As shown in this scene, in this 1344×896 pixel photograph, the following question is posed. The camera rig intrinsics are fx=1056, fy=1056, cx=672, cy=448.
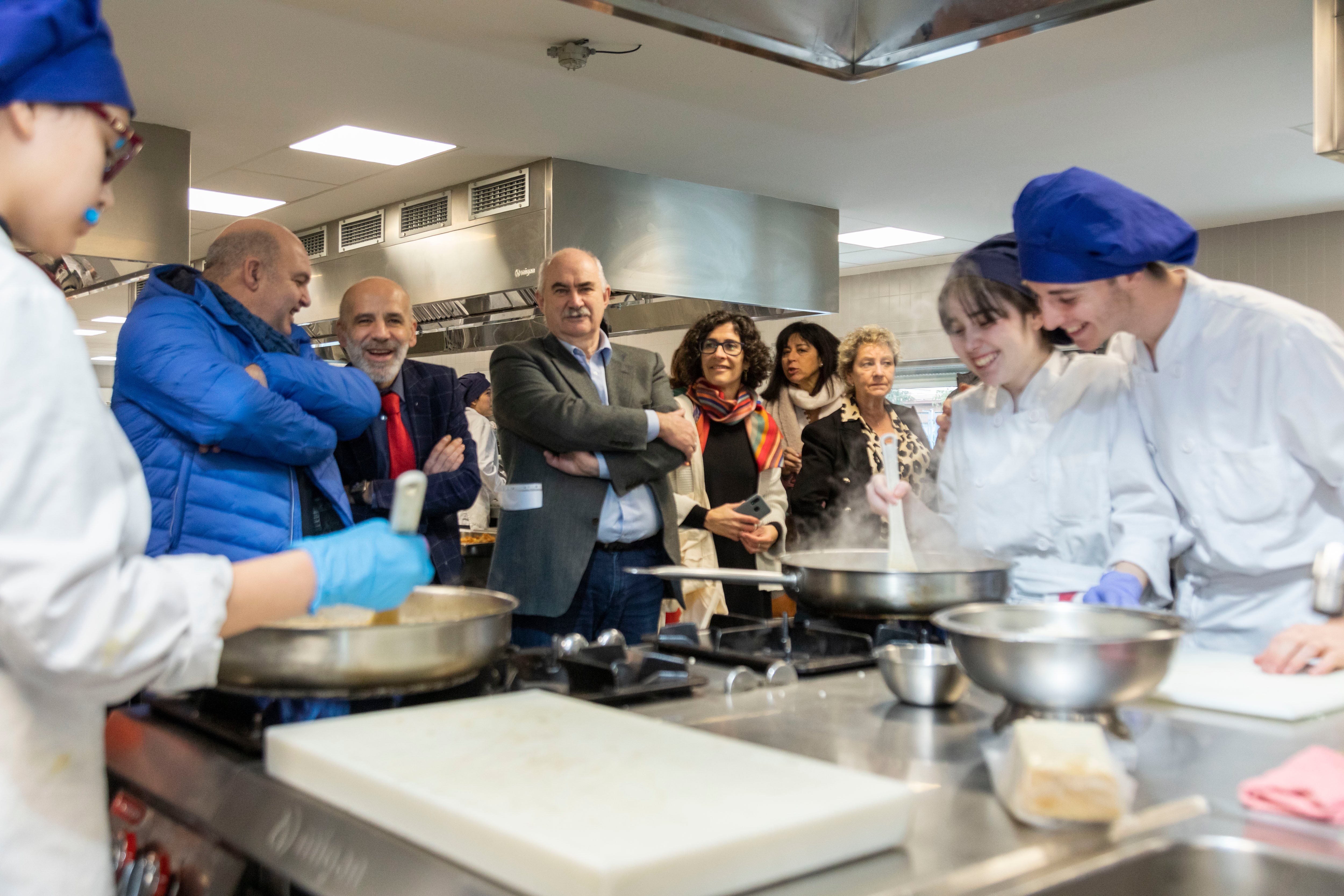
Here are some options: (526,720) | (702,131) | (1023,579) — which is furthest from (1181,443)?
(702,131)

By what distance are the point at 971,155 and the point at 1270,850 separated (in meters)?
4.52

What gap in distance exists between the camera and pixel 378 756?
96 cm

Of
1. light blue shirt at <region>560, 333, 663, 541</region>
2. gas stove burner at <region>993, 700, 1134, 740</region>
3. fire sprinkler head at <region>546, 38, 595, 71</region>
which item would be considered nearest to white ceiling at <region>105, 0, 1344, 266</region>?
fire sprinkler head at <region>546, 38, 595, 71</region>

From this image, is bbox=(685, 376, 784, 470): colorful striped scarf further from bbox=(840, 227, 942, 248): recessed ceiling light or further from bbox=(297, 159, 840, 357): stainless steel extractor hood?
bbox=(840, 227, 942, 248): recessed ceiling light

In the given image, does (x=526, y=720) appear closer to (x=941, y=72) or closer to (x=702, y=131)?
(x=941, y=72)

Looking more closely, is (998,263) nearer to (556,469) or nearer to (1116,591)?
(1116,591)

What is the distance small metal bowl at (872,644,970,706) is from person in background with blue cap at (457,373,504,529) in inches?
163

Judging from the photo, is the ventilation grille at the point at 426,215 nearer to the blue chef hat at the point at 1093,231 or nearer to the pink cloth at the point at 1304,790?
the blue chef hat at the point at 1093,231

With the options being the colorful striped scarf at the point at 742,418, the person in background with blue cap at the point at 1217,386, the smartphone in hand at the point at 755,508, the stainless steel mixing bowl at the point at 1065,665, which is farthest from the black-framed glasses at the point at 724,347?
the stainless steel mixing bowl at the point at 1065,665

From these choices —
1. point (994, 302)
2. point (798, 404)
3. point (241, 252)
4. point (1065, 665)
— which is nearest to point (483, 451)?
point (798, 404)

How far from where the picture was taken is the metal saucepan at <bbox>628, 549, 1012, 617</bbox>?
1.64m

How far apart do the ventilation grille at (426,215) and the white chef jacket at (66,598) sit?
4.70 metres

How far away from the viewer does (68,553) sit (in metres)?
0.76

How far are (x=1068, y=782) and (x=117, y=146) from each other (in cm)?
96
